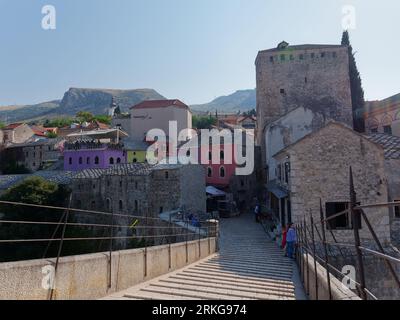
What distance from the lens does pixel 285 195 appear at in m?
19.0

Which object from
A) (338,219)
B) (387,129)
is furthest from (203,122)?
(338,219)

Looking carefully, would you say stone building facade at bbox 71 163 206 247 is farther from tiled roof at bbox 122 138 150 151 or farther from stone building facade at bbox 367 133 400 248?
stone building facade at bbox 367 133 400 248

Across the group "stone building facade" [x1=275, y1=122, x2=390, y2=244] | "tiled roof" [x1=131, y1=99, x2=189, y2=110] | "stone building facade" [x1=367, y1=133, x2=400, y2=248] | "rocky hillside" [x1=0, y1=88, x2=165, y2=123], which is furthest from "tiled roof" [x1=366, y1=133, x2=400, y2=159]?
"rocky hillside" [x1=0, y1=88, x2=165, y2=123]

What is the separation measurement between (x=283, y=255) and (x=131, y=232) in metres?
18.9

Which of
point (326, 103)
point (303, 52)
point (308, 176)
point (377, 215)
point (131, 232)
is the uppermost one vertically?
point (303, 52)

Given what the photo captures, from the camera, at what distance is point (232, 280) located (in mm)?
8992

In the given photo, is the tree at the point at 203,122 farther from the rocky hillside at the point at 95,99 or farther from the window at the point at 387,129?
the rocky hillside at the point at 95,99

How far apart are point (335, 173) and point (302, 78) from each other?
74.2 feet

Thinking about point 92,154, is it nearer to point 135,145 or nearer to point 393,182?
point 135,145

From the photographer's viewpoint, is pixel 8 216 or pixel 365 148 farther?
pixel 8 216

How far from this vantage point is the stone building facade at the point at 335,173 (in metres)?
16.5
